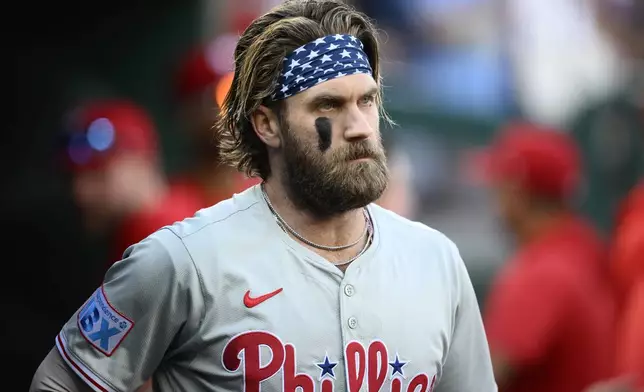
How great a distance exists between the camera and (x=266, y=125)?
349 cm

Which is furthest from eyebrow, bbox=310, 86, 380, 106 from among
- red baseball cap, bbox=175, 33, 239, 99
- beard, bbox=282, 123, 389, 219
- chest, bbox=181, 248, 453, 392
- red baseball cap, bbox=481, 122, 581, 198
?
red baseball cap, bbox=481, 122, 581, 198

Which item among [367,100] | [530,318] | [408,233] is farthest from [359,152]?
[530,318]

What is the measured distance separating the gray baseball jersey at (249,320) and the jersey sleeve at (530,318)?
1.68 meters

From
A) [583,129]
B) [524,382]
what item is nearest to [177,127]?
[524,382]

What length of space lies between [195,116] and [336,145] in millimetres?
2353

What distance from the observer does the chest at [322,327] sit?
3189 millimetres

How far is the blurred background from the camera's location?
17.4 feet

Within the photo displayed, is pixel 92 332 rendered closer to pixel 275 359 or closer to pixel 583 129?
pixel 275 359

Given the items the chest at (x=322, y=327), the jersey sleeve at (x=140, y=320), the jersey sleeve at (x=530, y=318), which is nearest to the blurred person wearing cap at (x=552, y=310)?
the jersey sleeve at (x=530, y=318)

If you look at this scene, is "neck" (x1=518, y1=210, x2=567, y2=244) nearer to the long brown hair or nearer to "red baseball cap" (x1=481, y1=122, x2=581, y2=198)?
"red baseball cap" (x1=481, y1=122, x2=581, y2=198)

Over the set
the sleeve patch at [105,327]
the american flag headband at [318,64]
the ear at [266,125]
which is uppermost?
the american flag headband at [318,64]

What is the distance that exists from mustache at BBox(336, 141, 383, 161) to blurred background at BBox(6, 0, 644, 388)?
1.66 metres

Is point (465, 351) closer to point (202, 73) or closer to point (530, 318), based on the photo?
point (530, 318)

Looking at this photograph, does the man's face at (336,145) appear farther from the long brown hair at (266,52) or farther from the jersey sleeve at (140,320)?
the jersey sleeve at (140,320)
